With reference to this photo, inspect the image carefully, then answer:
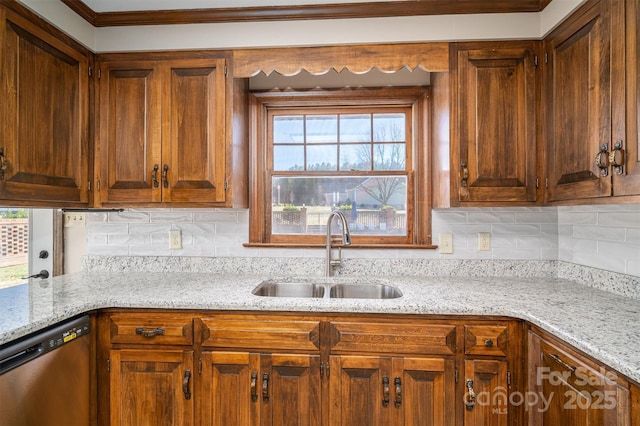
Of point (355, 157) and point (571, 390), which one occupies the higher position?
point (355, 157)

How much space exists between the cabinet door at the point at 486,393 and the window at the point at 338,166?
34.9 inches

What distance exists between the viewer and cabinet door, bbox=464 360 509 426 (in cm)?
151

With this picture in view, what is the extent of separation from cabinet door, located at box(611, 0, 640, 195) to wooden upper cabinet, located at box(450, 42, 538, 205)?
454mm

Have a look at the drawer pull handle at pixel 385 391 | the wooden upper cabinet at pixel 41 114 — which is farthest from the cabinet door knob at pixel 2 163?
the drawer pull handle at pixel 385 391

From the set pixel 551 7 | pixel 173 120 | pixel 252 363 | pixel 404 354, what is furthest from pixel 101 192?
pixel 551 7

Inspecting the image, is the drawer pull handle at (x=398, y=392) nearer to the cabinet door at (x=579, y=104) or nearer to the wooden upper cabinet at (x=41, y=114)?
the cabinet door at (x=579, y=104)

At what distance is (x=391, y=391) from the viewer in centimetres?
154

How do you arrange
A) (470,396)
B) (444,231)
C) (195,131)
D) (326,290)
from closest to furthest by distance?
(470,396) < (195,131) < (326,290) < (444,231)

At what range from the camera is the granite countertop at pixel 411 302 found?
120 cm

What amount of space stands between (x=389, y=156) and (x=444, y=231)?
580mm

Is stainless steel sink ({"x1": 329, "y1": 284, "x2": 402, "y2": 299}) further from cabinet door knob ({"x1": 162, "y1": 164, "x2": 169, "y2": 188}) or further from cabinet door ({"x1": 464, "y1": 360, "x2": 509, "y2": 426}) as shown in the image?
cabinet door knob ({"x1": 162, "y1": 164, "x2": 169, "y2": 188})

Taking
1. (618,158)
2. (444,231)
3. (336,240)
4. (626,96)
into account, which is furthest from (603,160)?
(336,240)

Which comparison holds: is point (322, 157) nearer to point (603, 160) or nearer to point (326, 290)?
point (326, 290)

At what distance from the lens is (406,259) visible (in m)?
2.19
